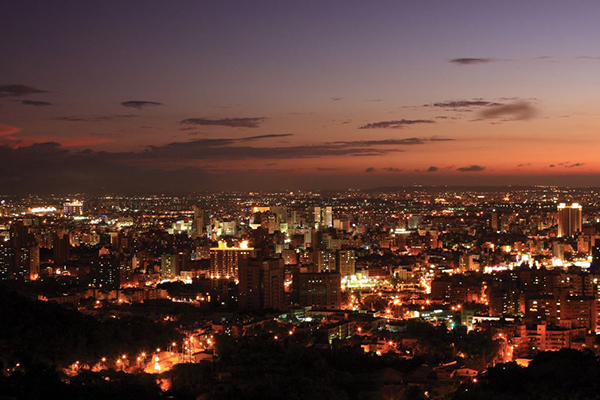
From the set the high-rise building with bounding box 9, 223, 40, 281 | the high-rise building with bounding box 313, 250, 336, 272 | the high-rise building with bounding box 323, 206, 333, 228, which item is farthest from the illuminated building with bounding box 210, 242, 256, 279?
the high-rise building with bounding box 323, 206, 333, 228

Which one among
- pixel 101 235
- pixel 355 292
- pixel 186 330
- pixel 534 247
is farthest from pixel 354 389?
pixel 101 235

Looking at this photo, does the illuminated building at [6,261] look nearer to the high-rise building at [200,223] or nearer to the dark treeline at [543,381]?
the high-rise building at [200,223]

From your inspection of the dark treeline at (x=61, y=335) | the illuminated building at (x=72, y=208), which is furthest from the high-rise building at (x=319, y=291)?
the illuminated building at (x=72, y=208)

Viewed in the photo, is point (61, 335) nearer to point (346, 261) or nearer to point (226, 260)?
point (226, 260)

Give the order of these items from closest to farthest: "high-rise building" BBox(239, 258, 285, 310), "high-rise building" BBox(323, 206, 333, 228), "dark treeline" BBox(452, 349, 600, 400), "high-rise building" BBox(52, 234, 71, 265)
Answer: "dark treeline" BBox(452, 349, 600, 400)
"high-rise building" BBox(239, 258, 285, 310)
"high-rise building" BBox(52, 234, 71, 265)
"high-rise building" BBox(323, 206, 333, 228)

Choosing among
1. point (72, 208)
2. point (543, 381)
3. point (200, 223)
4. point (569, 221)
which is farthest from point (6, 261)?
point (569, 221)

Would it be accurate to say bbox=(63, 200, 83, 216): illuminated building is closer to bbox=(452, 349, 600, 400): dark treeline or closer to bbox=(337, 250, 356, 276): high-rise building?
bbox=(337, 250, 356, 276): high-rise building
